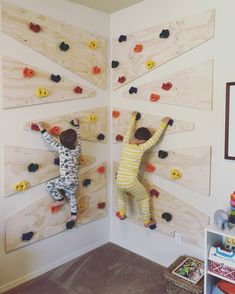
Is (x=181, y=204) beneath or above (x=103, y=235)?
above

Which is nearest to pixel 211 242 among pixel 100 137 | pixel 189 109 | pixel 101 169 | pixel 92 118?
pixel 189 109

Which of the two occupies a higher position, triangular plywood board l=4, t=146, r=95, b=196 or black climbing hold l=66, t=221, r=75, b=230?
triangular plywood board l=4, t=146, r=95, b=196

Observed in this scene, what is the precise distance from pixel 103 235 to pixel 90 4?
240 cm

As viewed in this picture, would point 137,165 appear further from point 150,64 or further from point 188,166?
point 150,64

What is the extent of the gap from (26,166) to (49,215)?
1.75 ft

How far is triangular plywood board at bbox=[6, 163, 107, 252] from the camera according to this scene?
2.36 meters

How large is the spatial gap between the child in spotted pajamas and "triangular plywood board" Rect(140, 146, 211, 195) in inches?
28.6

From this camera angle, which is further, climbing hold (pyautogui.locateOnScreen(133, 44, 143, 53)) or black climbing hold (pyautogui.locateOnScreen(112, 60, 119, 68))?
black climbing hold (pyautogui.locateOnScreen(112, 60, 119, 68))

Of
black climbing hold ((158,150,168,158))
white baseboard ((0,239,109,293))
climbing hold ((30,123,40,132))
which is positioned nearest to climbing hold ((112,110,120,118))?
black climbing hold ((158,150,168,158))

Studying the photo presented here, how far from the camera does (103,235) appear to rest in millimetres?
3125

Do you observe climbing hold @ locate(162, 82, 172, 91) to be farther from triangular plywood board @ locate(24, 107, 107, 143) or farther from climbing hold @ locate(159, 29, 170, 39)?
triangular plywood board @ locate(24, 107, 107, 143)

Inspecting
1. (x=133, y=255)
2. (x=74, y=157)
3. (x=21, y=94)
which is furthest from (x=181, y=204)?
(x=21, y=94)

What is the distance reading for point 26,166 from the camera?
239 cm

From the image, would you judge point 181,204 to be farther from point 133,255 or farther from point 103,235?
point 103,235
